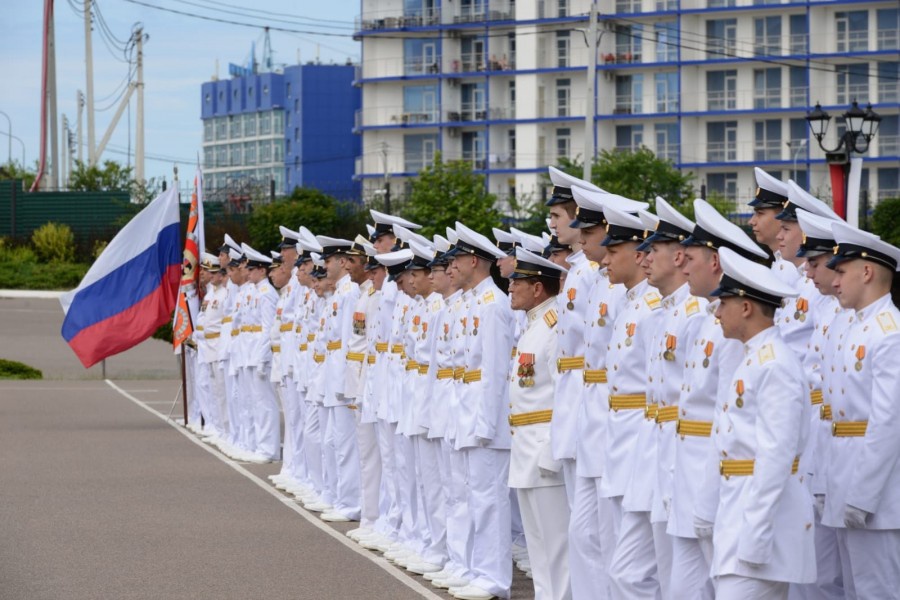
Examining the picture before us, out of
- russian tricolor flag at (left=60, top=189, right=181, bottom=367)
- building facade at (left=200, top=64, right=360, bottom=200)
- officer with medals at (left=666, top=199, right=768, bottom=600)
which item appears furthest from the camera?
building facade at (left=200, top=64, right=360, bottom=200)

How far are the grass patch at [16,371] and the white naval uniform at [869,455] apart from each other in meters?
25.6

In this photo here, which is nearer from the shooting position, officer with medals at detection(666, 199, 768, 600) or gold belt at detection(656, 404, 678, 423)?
officer with medals at detection(666, 199, 768, 600)

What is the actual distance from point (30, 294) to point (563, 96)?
35.6m

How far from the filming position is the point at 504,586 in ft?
33.4

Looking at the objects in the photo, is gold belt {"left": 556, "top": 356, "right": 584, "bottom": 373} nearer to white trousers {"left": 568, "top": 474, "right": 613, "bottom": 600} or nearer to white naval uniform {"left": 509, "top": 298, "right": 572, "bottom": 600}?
white naval uniform {"left": 509, "top": 298, "right": 572, "bottom": 600}

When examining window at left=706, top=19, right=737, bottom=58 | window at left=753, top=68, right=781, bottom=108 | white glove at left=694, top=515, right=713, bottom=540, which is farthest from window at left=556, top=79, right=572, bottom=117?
white glove at left=694, top=515, right=713, bottom=540

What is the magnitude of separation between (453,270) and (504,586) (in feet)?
6.86

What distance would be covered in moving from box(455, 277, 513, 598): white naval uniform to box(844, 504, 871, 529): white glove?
120 inches

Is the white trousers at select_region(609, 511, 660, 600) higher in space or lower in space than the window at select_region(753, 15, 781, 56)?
lower

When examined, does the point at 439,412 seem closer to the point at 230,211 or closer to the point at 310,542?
the point at 310,542

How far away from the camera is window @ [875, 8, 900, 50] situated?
73.8 metres

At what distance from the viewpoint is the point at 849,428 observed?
7.81 metres

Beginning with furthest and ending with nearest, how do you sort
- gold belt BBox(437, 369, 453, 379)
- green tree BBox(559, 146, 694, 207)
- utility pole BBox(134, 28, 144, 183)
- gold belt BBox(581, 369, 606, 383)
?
utility pole BBox(134, 28, 144, 183), green tree BBox(559, 146, 694, 207), gold belt BBox(437, 369, 453, 379), gold belt BBox(581, 369, 606, 383)

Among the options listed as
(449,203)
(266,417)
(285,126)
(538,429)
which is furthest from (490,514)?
(285,126)
